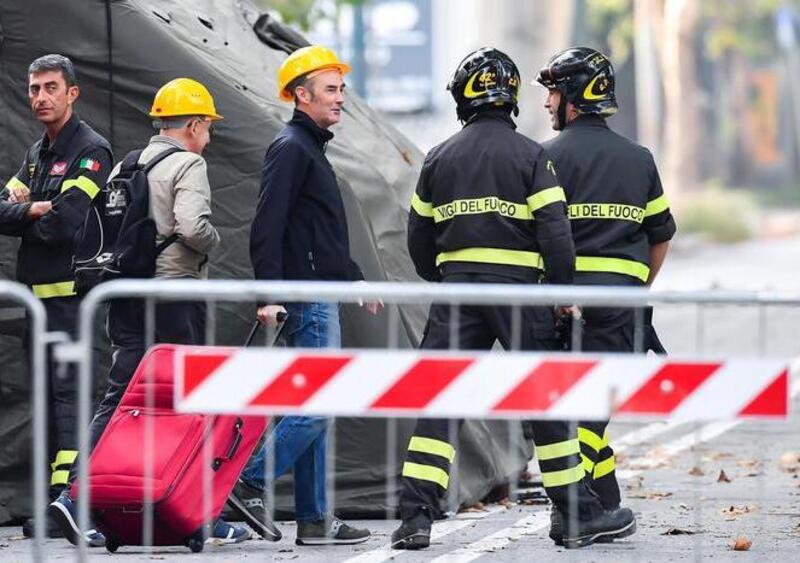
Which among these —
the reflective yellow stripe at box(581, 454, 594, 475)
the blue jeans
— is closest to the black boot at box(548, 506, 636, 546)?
the reflective yellow stripe at box(581, 454, 594, 475)

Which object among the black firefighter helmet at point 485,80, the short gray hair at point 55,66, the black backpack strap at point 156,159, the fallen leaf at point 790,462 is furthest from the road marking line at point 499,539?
the short gray hair at point 55,66

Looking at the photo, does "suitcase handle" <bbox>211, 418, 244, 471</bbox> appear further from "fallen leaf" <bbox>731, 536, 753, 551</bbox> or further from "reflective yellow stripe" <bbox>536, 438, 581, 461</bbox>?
"fallen leaf" <bbox>731, 536, 753, 551</bbox>

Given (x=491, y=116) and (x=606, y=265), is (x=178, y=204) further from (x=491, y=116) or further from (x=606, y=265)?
(x=606, y=265)

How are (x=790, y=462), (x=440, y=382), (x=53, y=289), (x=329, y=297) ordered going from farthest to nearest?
1. (x=790, y=462)
2. (x=53, y=289)
3. (x=440, y=382)
4. (x=329, y=297)

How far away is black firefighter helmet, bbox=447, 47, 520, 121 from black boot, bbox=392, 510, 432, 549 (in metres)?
1.63

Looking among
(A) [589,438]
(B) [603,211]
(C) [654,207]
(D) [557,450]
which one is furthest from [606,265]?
(D) [557,450]

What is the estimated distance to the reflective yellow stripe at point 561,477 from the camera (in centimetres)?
774

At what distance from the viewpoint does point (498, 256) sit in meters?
7.80

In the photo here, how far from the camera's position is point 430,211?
8008mm

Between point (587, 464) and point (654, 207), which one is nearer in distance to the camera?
point (587, 464)

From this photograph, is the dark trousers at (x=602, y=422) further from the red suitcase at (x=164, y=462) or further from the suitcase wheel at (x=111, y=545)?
the suitcase wheel at (x=111, y=545)

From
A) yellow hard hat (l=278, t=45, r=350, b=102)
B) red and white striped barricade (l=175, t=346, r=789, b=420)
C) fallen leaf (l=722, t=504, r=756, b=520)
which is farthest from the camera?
fallen leaf (l=722, t=504, r=756, b=520)

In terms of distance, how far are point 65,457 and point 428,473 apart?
1649 mm

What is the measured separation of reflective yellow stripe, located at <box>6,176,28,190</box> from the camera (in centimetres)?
845
